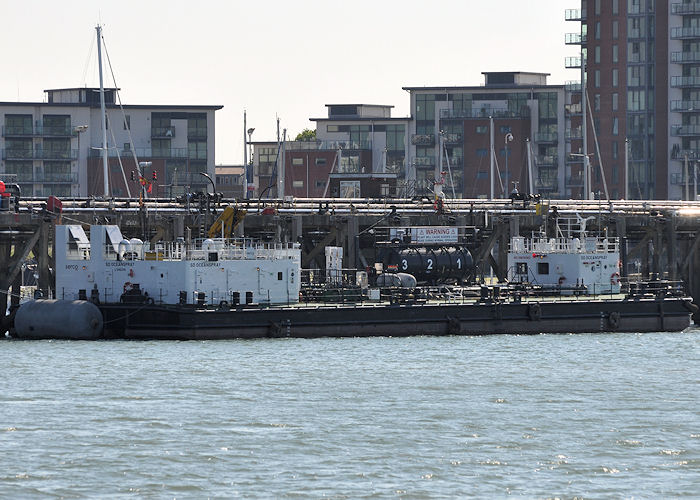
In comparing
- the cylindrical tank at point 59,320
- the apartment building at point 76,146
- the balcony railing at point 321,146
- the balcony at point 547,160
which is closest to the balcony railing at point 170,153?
the apartment building at point 76,146

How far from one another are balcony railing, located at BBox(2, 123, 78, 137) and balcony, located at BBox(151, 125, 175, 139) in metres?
9.34

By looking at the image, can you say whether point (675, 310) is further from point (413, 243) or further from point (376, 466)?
point (376, 466)

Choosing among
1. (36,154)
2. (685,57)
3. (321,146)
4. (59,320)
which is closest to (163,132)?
(36,154)

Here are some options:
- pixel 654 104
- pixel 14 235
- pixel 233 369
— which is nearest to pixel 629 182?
pixel 654 104

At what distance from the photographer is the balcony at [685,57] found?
162750 millimetres

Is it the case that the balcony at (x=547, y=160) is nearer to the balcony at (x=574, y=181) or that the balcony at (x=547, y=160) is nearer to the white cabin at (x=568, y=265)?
the balcony at (x=574, y=181)

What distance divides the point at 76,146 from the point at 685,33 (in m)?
64.5

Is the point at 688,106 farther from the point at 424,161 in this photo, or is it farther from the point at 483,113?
the point at 424,161

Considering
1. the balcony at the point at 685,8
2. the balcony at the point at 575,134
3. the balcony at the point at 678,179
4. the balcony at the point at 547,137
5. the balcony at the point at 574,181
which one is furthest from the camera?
the balcony at the point at 547,137

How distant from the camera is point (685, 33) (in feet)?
533

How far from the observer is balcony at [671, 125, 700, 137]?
164m

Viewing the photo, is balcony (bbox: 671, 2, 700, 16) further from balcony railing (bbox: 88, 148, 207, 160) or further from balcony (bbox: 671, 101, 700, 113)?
balcony railing (bbox: 88, 148, 207, 160)

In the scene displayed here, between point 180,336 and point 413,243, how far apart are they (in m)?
21.0

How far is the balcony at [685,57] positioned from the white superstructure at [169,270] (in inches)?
3880
